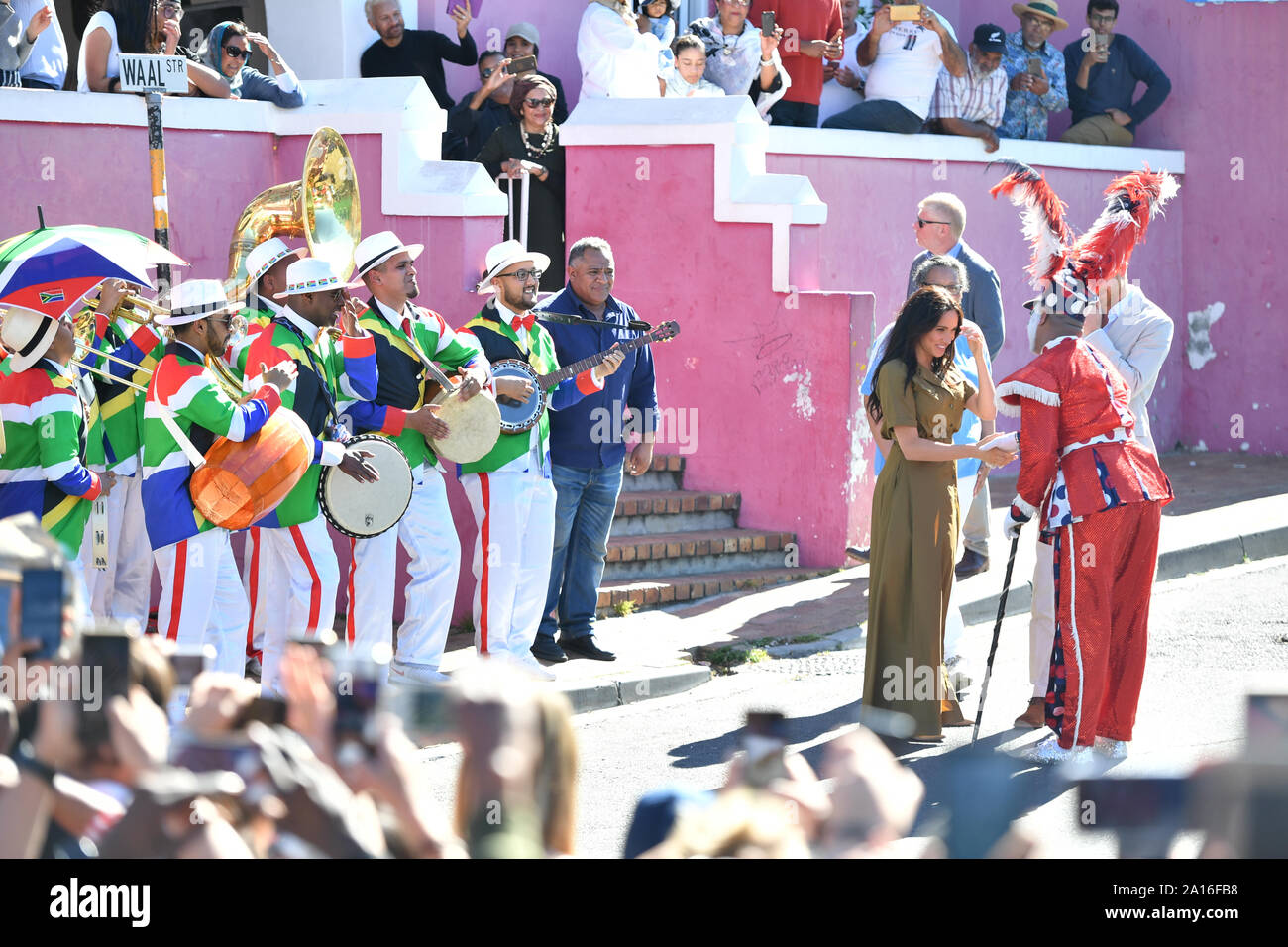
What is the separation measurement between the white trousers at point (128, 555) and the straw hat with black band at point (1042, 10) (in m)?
9.48

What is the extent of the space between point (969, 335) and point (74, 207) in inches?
185

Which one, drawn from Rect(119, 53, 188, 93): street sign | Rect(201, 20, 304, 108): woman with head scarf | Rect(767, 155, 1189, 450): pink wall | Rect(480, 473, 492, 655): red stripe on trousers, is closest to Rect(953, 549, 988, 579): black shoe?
Rect(767, 155, 1189, 450): pink wall

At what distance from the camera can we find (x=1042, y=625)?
756 centimetres

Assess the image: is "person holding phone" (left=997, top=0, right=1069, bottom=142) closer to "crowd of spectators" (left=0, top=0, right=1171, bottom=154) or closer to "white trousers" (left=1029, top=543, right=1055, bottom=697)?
"crowd of spectators" (left=0, top=0, right=1171, bottom=154)

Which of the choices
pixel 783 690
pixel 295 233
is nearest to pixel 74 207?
pixel 295 233

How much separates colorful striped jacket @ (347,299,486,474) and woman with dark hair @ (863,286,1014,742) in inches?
75.8

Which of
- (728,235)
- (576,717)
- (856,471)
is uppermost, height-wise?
(728,235)

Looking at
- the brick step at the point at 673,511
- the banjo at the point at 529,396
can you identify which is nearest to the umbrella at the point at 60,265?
the banjo at the point at 529,396

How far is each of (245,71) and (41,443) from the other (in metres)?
3.86

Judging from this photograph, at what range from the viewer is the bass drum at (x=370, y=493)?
291 inches

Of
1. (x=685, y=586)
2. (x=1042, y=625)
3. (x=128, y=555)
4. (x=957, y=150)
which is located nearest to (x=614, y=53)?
(x=957, y=150)

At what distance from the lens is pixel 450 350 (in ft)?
26.3

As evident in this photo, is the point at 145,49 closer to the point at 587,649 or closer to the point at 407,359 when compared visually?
the point at 407,359
